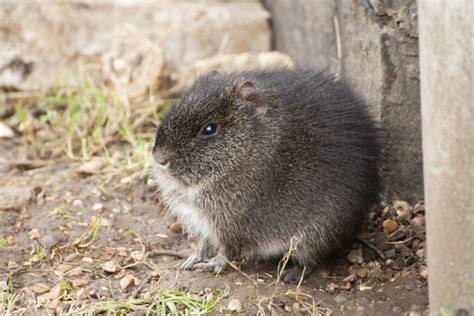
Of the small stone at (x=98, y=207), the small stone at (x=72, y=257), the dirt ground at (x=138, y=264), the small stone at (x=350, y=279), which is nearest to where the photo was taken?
the dirt ground at (x=138, y=264)

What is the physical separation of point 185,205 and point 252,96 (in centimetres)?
83

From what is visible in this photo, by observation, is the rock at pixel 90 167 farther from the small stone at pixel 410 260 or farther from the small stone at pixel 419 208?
the small stone at pixel 410 260

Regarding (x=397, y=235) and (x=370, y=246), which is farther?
(x=397, y=235)

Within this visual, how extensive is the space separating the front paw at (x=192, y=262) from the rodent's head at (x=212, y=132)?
0.59 meters

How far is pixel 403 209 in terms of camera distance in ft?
17.4

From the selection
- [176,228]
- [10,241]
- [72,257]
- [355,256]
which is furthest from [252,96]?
[10,241]

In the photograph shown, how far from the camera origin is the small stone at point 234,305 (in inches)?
168

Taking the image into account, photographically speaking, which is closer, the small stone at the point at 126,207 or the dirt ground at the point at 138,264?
the dirt ground at the point at 138,264

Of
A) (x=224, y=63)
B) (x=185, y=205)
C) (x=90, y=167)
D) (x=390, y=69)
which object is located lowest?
(x=90, y=167)

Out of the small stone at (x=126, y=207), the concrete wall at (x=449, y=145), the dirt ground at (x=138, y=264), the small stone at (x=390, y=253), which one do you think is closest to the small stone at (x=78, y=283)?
the dirt ground at (x=138, y=264)

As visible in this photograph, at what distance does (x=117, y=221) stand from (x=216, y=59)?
2446mm

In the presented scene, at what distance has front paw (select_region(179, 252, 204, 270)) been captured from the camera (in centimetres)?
491

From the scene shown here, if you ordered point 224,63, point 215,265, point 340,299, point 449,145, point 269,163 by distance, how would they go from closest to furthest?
1. point 449,145
2. point 340,299
3. point 269,163
4. point 215,265
5. point 224,63

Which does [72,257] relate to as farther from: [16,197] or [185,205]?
[16,197]
